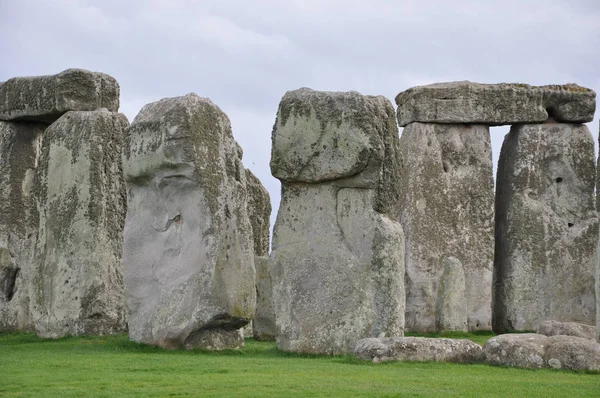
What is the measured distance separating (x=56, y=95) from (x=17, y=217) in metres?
2.82

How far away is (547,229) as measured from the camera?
2695 centimetres

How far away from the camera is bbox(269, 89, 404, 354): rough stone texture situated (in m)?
17.5

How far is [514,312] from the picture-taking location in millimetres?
26906

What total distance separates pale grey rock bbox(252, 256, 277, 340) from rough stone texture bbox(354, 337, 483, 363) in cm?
471

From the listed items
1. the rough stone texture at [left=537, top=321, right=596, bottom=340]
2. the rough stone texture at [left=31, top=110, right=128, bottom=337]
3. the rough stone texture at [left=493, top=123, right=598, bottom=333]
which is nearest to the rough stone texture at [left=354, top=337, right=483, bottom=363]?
the rough stone texture at [left=537, top=321, right=596, bottom=340]

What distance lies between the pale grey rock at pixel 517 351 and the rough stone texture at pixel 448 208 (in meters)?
9.52

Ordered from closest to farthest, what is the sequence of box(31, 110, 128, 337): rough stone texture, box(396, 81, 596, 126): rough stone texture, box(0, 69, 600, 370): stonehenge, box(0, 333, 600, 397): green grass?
box(0, 333, 600, 397): green grass
box(0, 69, 600, 370): stonehenge
box(31, 110, 128, 337): rough stone texture
box(396, 81, 596, 126): rough stone texture

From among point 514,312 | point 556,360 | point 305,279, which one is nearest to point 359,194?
point 305,279

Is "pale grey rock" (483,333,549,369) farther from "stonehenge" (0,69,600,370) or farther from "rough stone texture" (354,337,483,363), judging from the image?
"rough stone texture" (354,337,483,363)

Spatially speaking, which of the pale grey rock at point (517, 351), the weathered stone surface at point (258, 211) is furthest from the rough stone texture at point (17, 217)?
the pale grey rock at point (517, 351)

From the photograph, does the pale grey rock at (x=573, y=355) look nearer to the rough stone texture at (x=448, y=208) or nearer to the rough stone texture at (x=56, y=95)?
the rough stone texture at (x=56, y=95)

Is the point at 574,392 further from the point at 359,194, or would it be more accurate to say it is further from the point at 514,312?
the point at 514,312

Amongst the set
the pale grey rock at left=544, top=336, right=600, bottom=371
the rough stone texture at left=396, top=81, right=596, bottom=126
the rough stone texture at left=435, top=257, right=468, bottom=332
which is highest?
the rough stone texture at left=396, top=81, right=596, bottom=126

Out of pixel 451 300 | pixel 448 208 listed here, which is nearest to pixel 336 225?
pixel 451 300
